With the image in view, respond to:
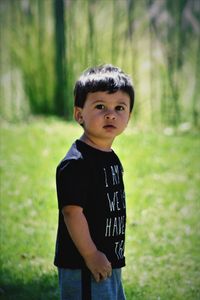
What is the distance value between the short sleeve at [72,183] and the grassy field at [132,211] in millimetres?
1537

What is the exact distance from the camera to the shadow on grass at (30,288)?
3988mm

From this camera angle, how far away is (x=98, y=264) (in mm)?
2627

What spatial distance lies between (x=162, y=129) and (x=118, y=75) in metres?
5.75

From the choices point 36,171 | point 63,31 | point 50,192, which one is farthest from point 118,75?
point 63,31

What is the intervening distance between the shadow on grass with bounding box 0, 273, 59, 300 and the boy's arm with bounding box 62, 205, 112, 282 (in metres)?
1.44

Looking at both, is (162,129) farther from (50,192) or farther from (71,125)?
(50,192)

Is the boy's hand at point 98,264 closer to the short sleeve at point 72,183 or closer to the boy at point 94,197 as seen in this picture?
the boy at point 94,197

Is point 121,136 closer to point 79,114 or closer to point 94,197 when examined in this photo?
point 79,114

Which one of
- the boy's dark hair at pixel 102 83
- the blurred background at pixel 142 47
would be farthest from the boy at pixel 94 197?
the blurred background at pixel 142 47

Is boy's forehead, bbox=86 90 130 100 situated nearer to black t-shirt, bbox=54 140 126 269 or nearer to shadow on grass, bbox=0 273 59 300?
black t-shirt, bbox=54 140 126 269

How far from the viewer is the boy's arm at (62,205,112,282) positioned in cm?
262

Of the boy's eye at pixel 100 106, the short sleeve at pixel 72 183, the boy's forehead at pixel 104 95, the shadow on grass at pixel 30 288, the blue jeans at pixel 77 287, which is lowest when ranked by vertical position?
the blue jeans at pixel 77 287

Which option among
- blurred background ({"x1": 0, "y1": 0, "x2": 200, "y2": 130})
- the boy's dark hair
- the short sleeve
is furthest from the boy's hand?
blurred background ({"x1": 0, "y1": 0, "x2": 200, "y2": 130})

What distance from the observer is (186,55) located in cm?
856
